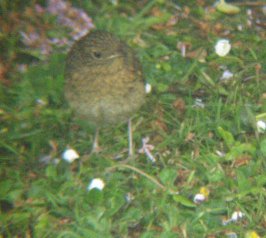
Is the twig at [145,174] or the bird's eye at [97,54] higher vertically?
the bird's eye at [97,54]

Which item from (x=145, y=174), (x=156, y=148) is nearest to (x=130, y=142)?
(x=156, y=148)

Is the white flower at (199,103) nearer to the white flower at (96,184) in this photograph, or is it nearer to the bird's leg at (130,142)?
the bird's leg at (130,142)

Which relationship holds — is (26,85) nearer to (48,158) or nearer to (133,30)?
(48,158)

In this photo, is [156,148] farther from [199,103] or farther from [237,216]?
[237,216]

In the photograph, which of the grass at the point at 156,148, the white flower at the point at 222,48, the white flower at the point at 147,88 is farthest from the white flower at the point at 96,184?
the white flower at the point at 222,48

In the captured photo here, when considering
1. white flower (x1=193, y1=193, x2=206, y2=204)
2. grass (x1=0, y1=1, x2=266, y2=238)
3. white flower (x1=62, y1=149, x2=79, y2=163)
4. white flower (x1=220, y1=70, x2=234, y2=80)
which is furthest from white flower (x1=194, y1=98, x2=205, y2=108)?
white flower (x1=62, y1=149, x2=79, y2=163)

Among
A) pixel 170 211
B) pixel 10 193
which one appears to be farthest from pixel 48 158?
pixel 170 211
